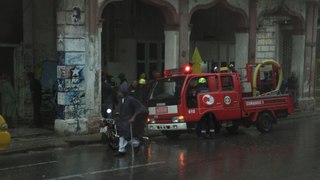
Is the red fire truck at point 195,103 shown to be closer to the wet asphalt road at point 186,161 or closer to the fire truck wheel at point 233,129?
the fire truck wheel at point 233,129

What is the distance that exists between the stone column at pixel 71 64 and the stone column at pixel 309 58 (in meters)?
12.9

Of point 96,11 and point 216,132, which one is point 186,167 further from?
point 96,11

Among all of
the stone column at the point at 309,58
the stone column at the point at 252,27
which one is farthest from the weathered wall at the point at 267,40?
the stone column at the point at 252,27

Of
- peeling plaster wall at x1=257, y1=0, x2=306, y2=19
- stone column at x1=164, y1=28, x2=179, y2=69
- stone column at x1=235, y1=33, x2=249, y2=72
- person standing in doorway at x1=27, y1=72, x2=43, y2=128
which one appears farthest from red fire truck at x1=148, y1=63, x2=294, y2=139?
peeling plaster wall at x1=257, y1=0, x2=306, y2=19

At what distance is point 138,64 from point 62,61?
7.66 meters

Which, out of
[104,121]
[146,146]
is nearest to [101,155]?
[104,121]

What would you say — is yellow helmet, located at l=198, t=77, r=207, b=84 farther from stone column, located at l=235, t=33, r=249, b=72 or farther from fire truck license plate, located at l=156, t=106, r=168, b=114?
stone column, located at l=235, t=33, r=249, b=72

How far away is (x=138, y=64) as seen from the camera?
2347cm

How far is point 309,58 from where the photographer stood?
83.4 ft

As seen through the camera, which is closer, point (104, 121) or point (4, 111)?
point (104, 121)

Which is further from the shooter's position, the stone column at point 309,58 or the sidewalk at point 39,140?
the stone column at point 309,58

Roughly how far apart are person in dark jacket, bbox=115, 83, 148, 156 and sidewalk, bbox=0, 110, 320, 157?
2.76m

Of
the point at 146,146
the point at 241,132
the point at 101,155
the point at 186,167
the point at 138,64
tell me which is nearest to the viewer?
the point at 186,167

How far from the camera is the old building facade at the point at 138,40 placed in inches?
639
